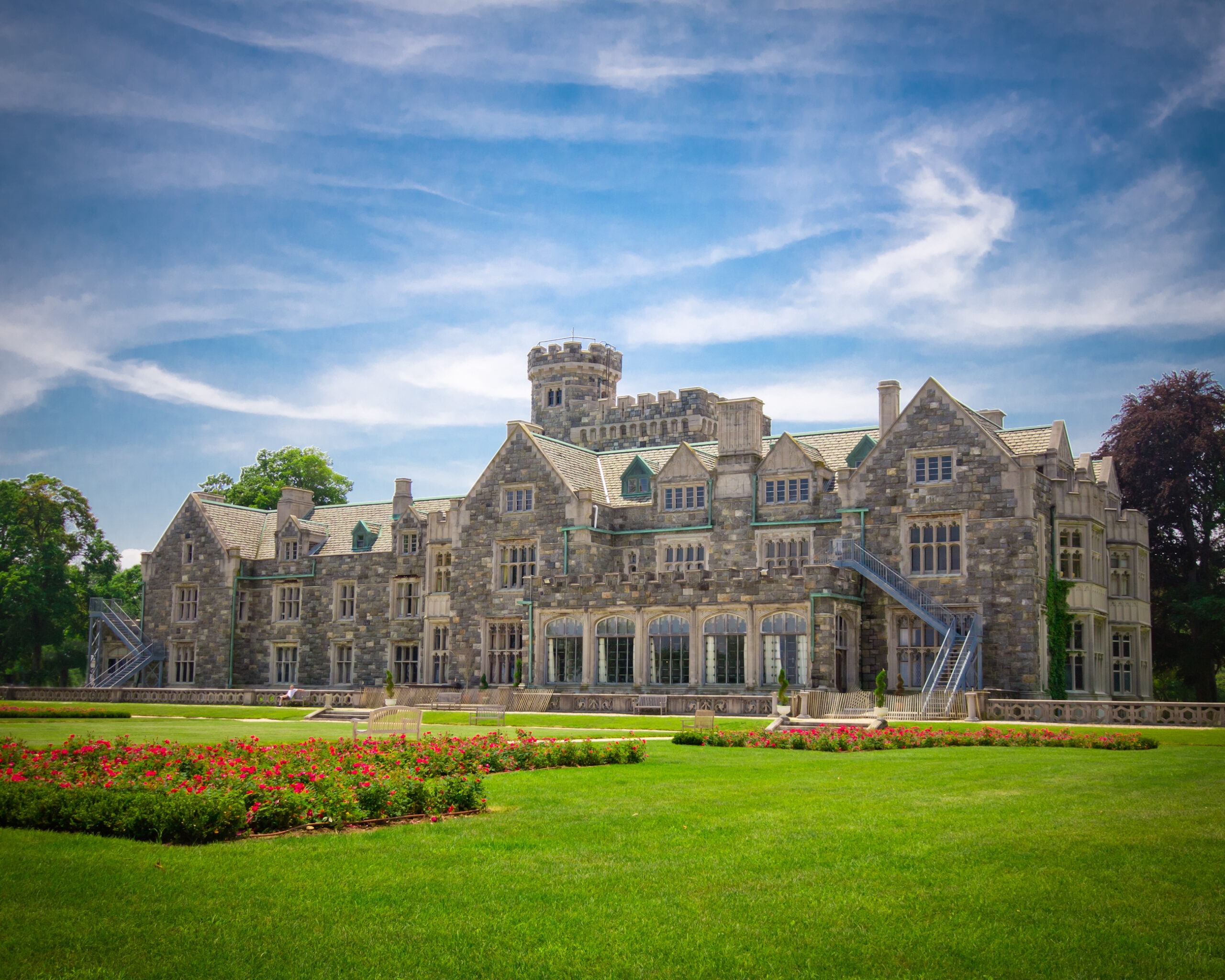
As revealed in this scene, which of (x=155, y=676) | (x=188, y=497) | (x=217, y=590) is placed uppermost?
(x=188, y=497)

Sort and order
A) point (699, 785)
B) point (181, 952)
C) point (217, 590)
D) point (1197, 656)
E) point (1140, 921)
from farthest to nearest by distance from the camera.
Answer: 1. point (217, 590)
2. point (1197, 656)
3. point (699, 785)
4. point (1140, 921)
5. point (181, 952)

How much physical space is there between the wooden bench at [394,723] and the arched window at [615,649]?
77.9 feet

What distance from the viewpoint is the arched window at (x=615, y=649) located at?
49.0 meters

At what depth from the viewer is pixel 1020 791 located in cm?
1756

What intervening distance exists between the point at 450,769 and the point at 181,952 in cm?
1009

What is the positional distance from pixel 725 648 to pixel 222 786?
33791 millimetres

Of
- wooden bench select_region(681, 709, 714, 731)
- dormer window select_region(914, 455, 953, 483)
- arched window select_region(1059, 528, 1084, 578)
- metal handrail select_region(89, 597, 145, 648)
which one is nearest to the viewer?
wooden bench select_region(681, 709, 714, 731)

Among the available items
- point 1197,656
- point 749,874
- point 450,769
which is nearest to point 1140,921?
point 749,874

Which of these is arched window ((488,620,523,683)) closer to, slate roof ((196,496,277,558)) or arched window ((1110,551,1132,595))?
slate roof ((196,496,277,558))

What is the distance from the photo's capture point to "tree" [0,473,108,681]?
71562 millimetres

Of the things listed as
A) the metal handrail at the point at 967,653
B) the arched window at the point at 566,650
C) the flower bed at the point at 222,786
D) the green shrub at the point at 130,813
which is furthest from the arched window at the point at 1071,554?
the green shrub at the point at 130,813

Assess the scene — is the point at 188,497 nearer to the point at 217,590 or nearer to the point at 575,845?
the point at 217,590

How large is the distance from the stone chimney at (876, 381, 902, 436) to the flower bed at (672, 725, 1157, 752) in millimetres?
22563

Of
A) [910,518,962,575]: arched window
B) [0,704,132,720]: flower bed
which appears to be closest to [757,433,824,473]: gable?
[910,518,962,575]: arched window
